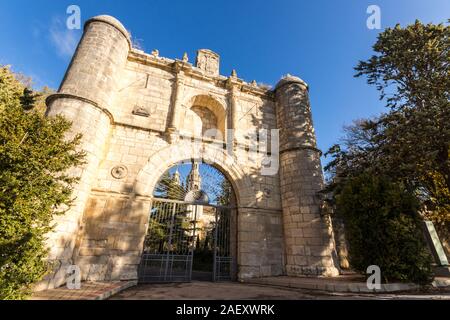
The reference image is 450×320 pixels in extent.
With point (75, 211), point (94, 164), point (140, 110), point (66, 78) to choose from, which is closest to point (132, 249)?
point (75, 211)

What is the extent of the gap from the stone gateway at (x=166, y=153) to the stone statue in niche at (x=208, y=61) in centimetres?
6

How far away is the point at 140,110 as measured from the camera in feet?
25.1

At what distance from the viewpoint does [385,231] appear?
507 centimetres

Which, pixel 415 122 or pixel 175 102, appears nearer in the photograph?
pixel 415 122

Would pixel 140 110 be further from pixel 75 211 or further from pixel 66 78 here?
pixel 75 211

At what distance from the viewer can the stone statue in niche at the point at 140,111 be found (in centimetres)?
761

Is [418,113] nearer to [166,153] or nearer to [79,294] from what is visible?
[166,153]

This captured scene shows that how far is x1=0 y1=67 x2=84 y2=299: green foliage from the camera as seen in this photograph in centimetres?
291

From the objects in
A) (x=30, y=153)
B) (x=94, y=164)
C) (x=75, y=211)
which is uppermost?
(x=94, y=164)

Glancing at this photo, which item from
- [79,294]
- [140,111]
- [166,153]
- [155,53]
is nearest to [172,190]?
[166,153]

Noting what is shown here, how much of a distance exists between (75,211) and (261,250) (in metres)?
5.55

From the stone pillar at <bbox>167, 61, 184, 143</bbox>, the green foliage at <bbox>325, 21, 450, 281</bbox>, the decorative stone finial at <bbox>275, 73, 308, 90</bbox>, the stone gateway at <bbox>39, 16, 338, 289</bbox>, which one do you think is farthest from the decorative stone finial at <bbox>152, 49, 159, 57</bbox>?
the green foliage at <bbox>325, 21, 450, 281</bbox>

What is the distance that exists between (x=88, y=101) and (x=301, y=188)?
7.36 metres

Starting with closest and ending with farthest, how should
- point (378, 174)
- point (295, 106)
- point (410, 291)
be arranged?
point (410, 291) < point (378, 174) < point (295, 106)
